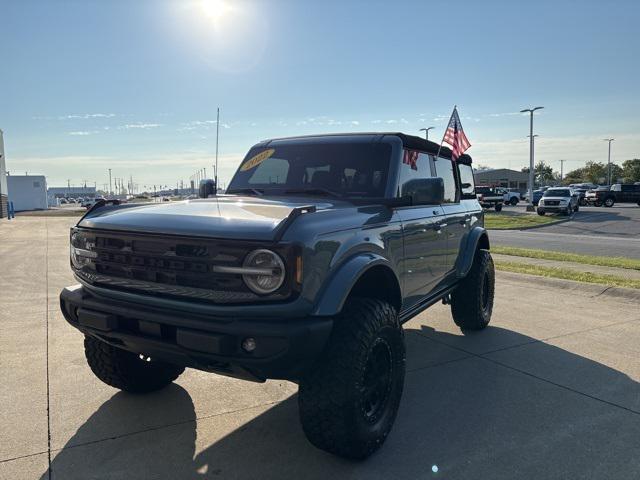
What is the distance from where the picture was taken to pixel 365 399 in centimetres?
283

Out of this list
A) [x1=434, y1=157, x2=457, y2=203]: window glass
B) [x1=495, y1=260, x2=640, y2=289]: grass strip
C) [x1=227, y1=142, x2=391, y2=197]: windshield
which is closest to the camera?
[x1=227, y1=142, x2=391, y2=197]: windshield

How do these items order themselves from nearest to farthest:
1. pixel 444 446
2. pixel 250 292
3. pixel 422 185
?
pixel 250 292 → pixel 444 446 → pixel 422 185

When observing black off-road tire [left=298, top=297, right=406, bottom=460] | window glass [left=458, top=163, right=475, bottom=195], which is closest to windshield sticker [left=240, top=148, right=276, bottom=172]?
black off-road tire [left=298, top=297, right=406, bottom=460]

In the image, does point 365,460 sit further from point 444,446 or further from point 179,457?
point 179,457

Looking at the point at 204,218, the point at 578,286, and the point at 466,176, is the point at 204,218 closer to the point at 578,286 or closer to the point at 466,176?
the point at 466,176

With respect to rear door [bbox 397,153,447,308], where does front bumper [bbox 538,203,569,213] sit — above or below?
below

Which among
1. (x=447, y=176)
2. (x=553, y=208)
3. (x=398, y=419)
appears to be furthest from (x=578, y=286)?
(x=553, y=208)

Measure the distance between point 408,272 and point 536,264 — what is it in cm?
707

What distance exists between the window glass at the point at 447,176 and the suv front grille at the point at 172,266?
290cm

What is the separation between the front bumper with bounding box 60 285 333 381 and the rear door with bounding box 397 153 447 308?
4.32 ft

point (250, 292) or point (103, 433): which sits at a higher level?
point (250, 292)

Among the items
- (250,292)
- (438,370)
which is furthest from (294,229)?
(438,370)

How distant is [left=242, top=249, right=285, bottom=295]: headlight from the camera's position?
2451 mm

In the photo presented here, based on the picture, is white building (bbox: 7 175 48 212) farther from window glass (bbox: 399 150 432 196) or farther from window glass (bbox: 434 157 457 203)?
window glass (bbox: 399 150 432 196)
